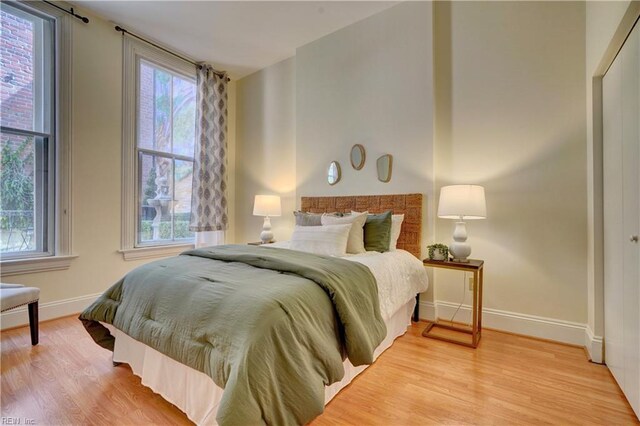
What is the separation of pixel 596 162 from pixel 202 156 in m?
4.27

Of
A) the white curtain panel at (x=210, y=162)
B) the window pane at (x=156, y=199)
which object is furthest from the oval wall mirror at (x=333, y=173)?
the window pane at (x=156, y=199)

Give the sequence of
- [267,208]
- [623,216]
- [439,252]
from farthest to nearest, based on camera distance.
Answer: [267,208]
[439,252]
[623,216]

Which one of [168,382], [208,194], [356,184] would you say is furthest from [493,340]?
[208,194]

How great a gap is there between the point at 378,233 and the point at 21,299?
288 centimetres

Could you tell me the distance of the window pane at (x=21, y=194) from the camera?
274cm

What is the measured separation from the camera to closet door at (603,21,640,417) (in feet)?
5.08

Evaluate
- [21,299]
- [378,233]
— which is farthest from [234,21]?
[21,299]

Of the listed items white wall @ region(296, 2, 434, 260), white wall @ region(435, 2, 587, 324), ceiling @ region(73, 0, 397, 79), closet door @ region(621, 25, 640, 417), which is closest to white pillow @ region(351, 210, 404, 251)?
white wall @ region(296, 2, 434, 260)

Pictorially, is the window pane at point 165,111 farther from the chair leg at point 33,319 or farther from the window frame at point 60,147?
the chair leg at point 33,319

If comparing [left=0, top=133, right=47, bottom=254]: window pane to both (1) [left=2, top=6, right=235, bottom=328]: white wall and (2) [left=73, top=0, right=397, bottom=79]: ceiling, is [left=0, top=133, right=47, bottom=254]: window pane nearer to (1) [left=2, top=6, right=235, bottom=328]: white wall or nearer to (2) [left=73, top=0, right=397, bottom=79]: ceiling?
(1) [left=2, top=6, right=235, bottom=328]: white wall

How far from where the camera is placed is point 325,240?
2.59m

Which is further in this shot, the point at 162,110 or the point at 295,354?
the point at 162,110

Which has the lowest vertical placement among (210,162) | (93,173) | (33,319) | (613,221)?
(33,319)

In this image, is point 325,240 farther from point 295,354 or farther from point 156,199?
point 156,199
